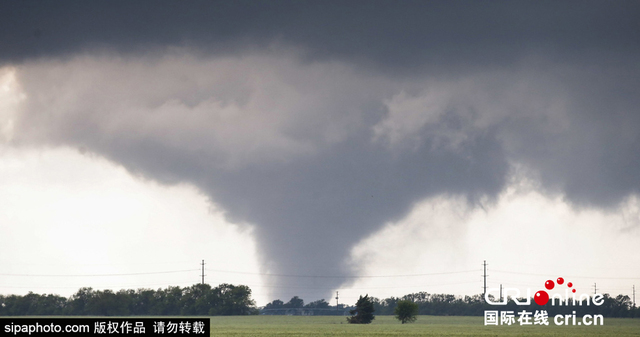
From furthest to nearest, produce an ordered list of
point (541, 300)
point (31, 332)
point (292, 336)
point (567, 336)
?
point (541, 300) → point (567, 336) → point (292, 336) → point (31, 332)

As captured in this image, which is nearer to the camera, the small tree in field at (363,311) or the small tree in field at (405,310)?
the small tree in field at (363,311)

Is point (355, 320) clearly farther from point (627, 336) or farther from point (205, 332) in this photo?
point (205, 332)

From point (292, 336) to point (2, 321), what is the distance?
50.4m

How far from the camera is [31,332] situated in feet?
131

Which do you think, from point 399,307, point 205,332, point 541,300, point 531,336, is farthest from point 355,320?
point 205,332

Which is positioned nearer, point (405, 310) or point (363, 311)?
point (363, 311)

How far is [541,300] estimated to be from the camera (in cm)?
10512

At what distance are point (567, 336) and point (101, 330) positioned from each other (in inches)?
2889

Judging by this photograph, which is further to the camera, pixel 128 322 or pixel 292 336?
pixel 292 336

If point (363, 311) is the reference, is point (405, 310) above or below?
below

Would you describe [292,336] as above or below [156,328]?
below

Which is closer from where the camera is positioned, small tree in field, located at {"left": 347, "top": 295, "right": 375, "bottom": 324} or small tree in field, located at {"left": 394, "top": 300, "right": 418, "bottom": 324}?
small tree in field, located at {"left": 347, "top": 295, "right": 375, "bottom": 324}

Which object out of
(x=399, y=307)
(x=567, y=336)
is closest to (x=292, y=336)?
(x=567, y=336)

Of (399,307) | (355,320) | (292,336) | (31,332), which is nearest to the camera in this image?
(31,332)
